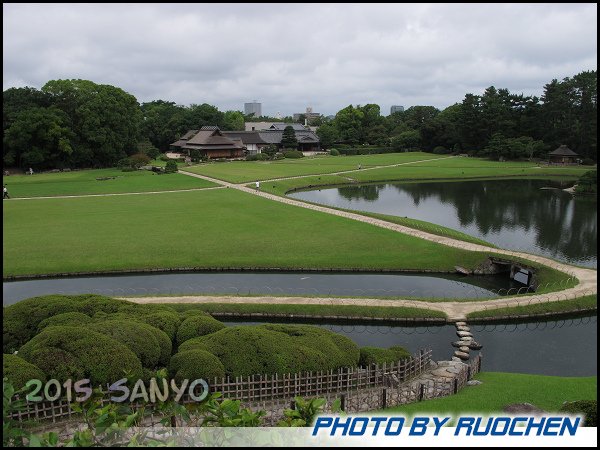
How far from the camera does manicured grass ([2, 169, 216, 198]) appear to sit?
50.2 metres

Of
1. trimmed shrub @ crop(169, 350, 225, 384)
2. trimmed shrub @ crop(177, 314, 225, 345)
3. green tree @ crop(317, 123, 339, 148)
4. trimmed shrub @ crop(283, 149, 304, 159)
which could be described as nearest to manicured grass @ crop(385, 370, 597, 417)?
trimmed shrub @ crop(169, 350, 225, 384)

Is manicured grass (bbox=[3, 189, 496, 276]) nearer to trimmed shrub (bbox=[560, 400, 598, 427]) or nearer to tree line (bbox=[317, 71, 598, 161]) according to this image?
trimmed shrub (bbox=[560, 400, 598, 427])

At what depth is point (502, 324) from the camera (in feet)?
64.8

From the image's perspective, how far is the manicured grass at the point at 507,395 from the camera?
1123 centimetres

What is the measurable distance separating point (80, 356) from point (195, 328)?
3.32 meters

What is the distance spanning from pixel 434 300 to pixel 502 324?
297 cm

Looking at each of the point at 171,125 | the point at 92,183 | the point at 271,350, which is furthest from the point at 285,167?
the point at 271,350

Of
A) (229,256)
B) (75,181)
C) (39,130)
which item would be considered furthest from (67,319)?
(39,130)

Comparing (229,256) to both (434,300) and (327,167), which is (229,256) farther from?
(327,167)

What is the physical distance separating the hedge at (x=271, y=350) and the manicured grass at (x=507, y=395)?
2097mm

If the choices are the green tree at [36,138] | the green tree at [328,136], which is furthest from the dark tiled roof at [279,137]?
the green tree at [36,138]

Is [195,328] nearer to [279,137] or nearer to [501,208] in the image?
[501,208]

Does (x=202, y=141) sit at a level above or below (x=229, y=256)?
above

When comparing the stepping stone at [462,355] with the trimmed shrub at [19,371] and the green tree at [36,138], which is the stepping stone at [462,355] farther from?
the green tree at [36,138]
